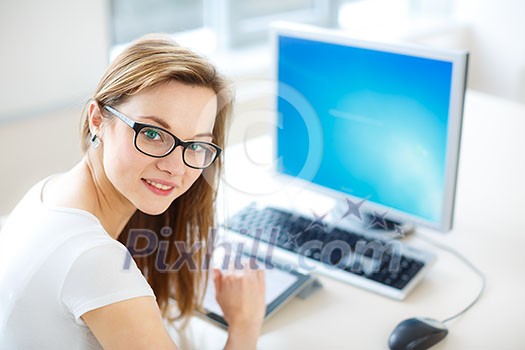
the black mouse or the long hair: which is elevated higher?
the long hair

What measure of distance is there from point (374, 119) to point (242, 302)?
478 mm

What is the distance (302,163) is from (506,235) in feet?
1.61

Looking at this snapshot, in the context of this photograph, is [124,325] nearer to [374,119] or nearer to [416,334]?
[416,334]

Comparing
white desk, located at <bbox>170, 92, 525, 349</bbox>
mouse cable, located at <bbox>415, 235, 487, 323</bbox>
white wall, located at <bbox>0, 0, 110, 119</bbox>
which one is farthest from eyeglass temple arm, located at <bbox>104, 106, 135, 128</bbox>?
white wall, located at <bbox>0, 0, 110, 119</bbox>

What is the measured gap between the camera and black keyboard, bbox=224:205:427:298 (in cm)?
138

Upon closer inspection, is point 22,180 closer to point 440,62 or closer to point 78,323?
point 78,323

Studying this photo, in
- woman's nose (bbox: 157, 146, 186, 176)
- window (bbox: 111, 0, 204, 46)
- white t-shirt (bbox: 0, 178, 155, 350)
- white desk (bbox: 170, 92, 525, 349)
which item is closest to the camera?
white t-shirt (bbox: 0, 178, 155, 350)

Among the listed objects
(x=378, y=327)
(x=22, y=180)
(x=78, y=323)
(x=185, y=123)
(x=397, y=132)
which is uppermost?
(x=185, y=123)

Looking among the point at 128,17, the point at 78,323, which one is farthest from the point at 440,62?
the point at 128,17

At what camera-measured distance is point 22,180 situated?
223 cm

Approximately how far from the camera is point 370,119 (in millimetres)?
1421

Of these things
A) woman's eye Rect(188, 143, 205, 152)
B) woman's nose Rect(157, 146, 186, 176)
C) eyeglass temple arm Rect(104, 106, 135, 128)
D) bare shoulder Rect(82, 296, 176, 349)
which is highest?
eyeglass temple arm Rect(104, 106, 135, 128)

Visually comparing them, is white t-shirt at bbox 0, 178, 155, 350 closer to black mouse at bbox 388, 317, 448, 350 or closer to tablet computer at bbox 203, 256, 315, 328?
tablet computer at bbox 203, 256, 315, 328

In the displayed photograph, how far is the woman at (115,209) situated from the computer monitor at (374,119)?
0.34 m
